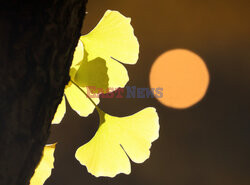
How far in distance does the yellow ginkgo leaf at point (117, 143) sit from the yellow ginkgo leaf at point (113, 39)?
0.25 ft

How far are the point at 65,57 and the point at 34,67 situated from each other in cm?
3

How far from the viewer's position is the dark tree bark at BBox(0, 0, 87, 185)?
18 cm

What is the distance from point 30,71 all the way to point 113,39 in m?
0.18

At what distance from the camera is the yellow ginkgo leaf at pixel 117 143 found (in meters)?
0.36

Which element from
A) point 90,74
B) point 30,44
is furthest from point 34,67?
point 90,74

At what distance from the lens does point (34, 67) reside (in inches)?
7.6

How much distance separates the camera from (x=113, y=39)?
0.36 meters

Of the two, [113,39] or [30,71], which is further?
[113,39]

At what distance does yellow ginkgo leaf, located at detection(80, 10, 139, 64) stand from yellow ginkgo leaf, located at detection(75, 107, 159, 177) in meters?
0.08

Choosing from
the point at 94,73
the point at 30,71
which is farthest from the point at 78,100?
the point at 30,71

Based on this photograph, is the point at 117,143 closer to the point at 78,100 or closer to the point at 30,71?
the point at 78,100

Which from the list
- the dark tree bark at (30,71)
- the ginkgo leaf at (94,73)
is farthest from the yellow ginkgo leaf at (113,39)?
the dark tree bark at (30,71)

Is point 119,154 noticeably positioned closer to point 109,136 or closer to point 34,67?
point 109,136

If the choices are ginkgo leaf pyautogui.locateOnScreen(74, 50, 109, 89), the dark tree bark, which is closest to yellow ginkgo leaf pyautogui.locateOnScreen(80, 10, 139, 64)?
→ ginkgo leaf pyautogui.locateOnScreen(74, 50, 109, 89)
